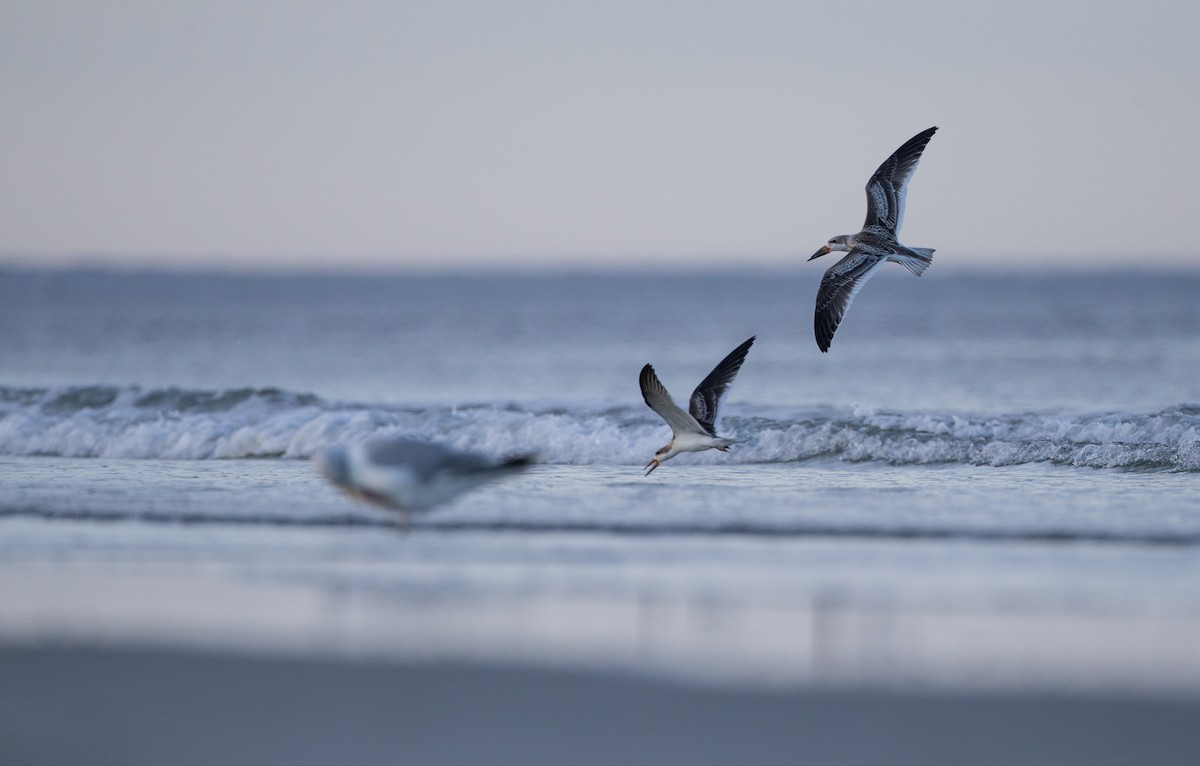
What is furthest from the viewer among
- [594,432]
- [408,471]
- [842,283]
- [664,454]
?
[594,432]

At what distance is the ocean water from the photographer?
20.5ft

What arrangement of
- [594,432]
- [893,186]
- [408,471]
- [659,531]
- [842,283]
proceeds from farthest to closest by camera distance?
[594,432] → [842,283] → [893,186] → [659,531] → [408,471]

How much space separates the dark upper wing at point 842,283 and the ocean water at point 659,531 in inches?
54.0

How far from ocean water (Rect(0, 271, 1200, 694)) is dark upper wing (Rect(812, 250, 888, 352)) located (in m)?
1.37

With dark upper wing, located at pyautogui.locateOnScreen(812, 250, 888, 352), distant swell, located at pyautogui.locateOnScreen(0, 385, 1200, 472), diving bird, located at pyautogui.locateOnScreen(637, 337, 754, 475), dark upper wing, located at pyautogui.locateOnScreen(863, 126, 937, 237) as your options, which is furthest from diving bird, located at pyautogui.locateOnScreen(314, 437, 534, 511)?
dark upper wing, located at pyautogui.locateOnScreen(863, 126, 937, 237)

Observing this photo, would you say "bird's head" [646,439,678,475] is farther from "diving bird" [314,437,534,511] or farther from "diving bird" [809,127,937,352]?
"diving bird" [314,437,534,511]

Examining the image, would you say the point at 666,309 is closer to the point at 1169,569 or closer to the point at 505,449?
the point at 505,449

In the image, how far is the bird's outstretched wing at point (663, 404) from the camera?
977 cm

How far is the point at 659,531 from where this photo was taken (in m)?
8.84

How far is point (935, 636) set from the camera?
20.4ft

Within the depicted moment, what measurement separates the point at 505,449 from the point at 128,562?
19.4 ft

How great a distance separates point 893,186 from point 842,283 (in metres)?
0.93

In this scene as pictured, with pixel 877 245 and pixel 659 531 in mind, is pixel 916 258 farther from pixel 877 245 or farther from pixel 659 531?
pixel 659 531

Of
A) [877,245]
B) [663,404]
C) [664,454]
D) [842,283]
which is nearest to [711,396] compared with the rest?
[663,404]
